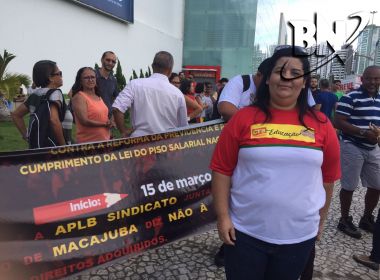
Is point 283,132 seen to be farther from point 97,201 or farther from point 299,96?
point 97,201

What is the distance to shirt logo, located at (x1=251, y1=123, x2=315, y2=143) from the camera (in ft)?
5.34

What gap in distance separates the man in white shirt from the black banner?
56 centimetres

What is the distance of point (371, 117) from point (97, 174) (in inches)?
114

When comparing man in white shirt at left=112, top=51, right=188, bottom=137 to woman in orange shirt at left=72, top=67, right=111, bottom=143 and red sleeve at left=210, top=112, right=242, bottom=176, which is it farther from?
red sleeve at left=210, top=112, right=242, bottom=176

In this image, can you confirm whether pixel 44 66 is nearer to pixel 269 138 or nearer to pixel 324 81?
pixel 269 138

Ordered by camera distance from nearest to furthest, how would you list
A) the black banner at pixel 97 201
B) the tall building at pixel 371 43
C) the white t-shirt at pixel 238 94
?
the black banner at pixel 97 201
the white t-shirt at pixel 238 94
the tall building at pixel 371 43

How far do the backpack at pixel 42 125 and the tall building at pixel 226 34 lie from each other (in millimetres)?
28337

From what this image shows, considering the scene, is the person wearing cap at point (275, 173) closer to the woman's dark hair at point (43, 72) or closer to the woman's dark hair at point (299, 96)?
the woman's dark hair at point (299, 96)

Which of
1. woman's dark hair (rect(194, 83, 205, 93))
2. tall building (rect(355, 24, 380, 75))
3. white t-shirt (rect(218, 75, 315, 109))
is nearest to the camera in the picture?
white t-shirt (rect(218, 75, 315, 109))

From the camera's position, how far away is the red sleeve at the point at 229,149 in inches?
66.0

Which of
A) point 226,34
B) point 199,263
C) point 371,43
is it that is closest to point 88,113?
point 199,263

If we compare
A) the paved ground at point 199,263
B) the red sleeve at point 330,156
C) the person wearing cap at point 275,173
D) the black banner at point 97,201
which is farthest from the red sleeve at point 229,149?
the paved ground at point 199,263

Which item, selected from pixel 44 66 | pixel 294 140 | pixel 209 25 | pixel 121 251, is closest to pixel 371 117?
pixel 294 140

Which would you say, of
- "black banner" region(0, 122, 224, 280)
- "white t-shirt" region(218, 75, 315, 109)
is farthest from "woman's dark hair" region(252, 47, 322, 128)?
"black banner" region(0, 122, 224, 280)
